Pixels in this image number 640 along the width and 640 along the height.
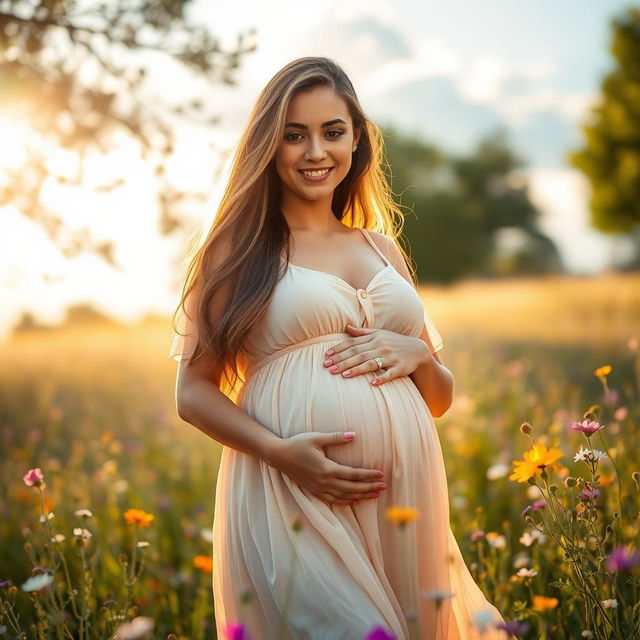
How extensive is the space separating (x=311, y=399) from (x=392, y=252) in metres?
0.77

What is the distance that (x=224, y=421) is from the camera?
7.82ft

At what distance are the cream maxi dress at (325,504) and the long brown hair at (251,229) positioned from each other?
0.07 metres

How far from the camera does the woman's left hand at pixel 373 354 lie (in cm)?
238

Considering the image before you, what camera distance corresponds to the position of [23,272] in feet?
15.4

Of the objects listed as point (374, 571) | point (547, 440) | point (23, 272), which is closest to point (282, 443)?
point (374, 571)

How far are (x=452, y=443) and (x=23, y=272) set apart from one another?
306 centimetres

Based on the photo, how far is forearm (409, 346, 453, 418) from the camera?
262 cm

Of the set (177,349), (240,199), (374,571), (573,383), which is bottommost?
(573,383)

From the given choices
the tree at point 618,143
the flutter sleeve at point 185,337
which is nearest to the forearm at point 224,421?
the flutter sleeve at point 185,337

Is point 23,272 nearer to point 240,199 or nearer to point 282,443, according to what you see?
point 240,199

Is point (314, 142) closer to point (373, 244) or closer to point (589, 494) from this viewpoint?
point (373, 244)

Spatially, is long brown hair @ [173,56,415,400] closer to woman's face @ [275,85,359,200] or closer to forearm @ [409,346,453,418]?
woman's face @ [275,85,359,200]

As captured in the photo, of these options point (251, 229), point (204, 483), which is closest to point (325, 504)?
point (251, 229)

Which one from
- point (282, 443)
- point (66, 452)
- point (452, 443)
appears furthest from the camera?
point (66, 452)
